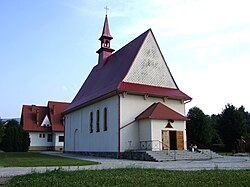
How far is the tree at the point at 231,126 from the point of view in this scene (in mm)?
37656

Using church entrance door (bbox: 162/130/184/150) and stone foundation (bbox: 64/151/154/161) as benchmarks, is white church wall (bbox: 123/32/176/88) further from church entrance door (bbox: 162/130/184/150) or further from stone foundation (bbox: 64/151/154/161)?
stone foundation (bbox: 64/151/154/161)

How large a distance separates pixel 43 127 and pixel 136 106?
→ 28.8 metres

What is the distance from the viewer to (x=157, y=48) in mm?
27906

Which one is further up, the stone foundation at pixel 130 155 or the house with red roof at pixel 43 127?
the house with red roof at pixel 43 127

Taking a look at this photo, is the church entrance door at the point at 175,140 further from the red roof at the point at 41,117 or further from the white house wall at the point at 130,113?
the red roof at the point at 41,117

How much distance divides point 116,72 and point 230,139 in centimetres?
1868

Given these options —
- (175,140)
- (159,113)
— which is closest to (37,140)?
(175,140)

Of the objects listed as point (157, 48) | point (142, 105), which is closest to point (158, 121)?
point (142, 105)

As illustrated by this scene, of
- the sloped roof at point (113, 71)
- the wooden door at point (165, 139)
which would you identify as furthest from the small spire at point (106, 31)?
the wooden door at point (165, 139)

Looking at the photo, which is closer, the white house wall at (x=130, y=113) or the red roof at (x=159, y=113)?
the red roof at (x=159, y=113)

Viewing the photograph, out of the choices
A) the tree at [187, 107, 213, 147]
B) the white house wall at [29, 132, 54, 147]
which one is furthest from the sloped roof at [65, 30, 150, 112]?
the white house wall at [29, 132, 54, 147]

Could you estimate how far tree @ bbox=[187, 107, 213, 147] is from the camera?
38875mm

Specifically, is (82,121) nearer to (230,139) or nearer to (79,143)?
(79,143)

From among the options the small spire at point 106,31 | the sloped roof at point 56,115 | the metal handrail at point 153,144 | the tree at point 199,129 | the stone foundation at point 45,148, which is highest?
the small spire at point 106,31
